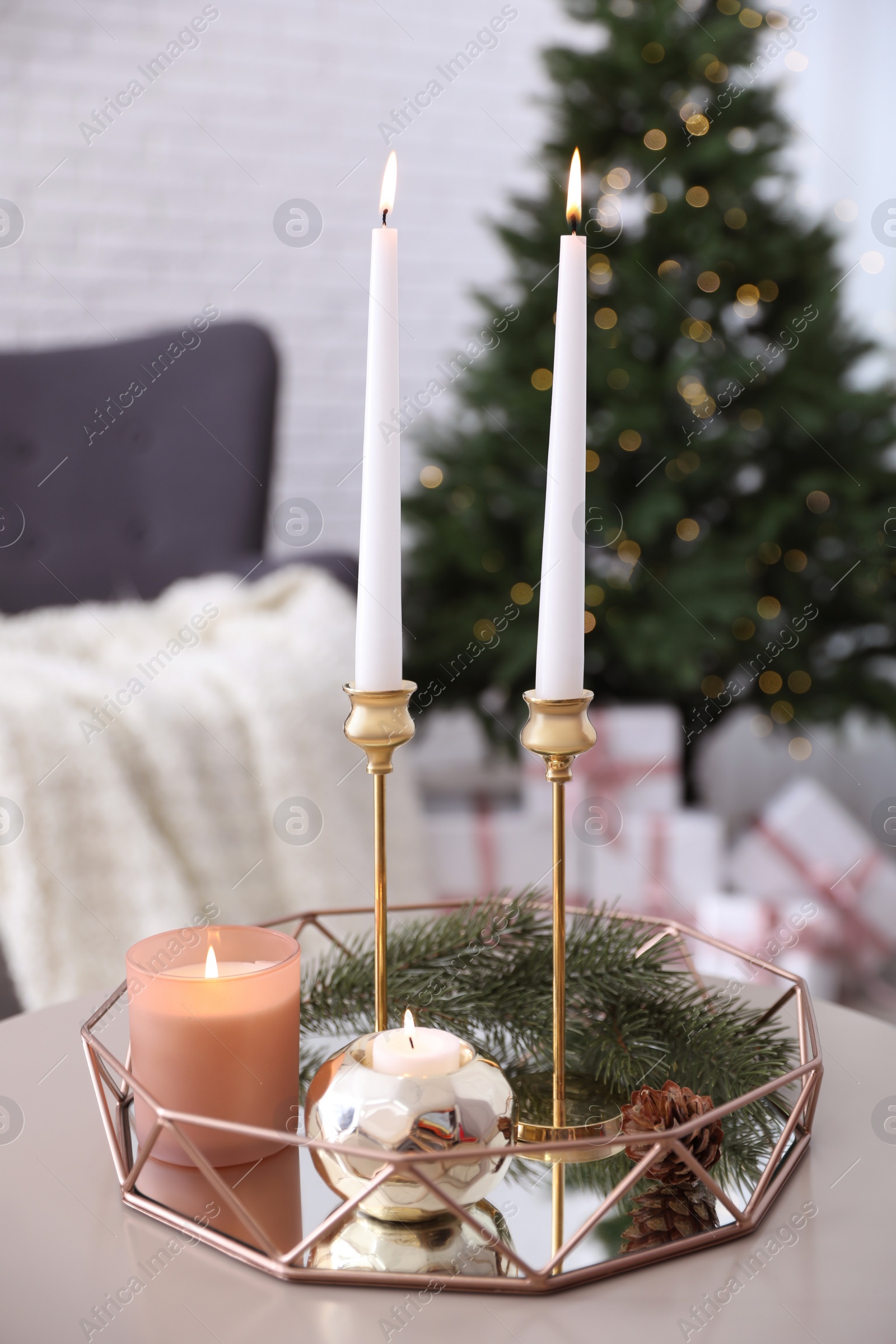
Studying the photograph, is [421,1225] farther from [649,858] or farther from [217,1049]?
[649,858]

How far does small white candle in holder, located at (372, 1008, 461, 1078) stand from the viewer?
405 millimetres

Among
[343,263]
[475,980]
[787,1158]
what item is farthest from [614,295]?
[787,1158]

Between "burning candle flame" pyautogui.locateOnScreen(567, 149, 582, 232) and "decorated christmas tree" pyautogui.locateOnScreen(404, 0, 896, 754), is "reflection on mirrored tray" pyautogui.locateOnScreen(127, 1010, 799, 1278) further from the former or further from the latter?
"decorated christmas tree" pyautogui.locateOnScreen(404, 0, 896, 754)

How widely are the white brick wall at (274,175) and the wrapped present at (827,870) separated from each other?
4.18ft

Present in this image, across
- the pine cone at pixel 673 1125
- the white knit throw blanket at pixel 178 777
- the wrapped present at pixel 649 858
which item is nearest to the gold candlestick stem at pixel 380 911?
the pine cone at pixel 673 1125

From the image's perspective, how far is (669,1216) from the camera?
0.40 m

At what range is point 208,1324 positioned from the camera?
0.34 m

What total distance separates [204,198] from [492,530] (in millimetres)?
1232

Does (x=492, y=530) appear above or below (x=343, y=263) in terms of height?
below

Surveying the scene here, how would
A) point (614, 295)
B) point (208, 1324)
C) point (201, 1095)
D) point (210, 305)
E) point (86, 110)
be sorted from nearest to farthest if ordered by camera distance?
point (208, 1324) < point (201, 1095) < point (614, 295) < point (86, 110) < point (210, 305)

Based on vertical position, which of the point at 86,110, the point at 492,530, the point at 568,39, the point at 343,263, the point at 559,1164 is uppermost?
the point at 568,39

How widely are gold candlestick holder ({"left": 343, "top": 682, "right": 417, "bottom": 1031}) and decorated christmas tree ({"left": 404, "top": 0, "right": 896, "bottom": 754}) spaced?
1.31 m

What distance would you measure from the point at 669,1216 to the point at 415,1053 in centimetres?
11

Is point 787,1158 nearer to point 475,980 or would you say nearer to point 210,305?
point 475,980
